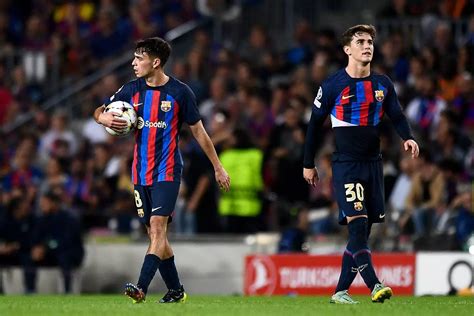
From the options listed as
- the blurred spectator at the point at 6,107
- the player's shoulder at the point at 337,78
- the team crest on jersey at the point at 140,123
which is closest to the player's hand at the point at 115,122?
the team crest on jersey at the point at 140,123

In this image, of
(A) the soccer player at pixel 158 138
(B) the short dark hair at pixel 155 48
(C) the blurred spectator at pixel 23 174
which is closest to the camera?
(A) the soccer player at pixel 158 138

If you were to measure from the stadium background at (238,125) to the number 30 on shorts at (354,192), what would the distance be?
4752mm

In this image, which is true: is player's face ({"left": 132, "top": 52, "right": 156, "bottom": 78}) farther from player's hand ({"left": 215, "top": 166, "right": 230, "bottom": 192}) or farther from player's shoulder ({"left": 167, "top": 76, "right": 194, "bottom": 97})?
player's hand ({"left": 215, "top": 166, "right": 230, "bottom": 192})

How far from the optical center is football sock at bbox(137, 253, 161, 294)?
12.2m

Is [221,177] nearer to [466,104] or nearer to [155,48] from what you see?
[155,48]

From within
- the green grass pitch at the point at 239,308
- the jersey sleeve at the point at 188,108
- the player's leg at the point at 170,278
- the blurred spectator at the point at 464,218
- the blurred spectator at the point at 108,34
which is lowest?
the green grass pitch at the point at 239,308

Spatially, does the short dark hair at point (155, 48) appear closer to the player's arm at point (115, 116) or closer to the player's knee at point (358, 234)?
the player's arm at point (115, 116)

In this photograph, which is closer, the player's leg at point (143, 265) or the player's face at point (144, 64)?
the player's leg at point (143, 265)

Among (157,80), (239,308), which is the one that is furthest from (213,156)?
(239,308)

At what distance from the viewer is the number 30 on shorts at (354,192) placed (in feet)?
40.7

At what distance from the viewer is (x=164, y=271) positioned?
1270 centimetres

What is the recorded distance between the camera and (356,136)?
12.5 metres

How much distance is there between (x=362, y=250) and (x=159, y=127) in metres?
2.02

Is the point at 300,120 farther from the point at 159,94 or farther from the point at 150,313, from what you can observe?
the point at 150,313
